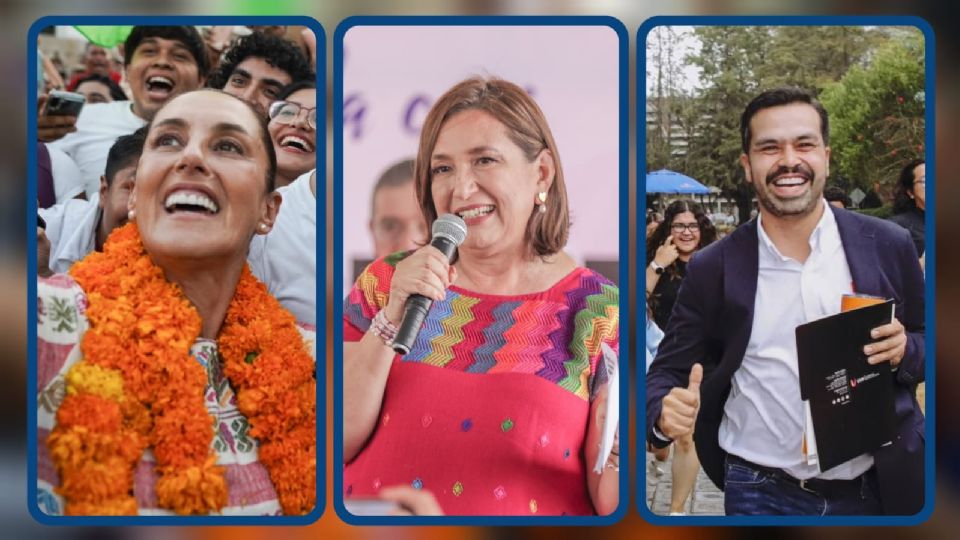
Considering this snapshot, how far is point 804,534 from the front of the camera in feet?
13.1

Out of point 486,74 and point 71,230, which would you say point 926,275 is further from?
point 71,230

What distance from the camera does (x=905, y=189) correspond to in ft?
12.9

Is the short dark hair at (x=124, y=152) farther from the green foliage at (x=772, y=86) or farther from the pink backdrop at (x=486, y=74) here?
the green foliage at (x=772, y=86)

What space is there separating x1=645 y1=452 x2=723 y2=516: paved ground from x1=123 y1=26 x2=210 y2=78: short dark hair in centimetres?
224

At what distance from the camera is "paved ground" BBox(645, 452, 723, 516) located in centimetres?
394

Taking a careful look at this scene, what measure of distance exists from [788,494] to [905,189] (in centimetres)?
123

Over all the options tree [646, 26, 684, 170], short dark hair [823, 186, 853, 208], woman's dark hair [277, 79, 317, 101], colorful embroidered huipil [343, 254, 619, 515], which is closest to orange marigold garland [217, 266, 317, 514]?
colorful embroidered huipil [343, 254, 619, 515]

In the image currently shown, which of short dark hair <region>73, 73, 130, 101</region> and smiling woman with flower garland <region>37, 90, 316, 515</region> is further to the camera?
short dark hair <region>73, 73, 130, 101</region>

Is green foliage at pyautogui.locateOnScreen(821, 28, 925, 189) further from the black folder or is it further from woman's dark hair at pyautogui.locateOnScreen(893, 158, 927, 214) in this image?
the black folder

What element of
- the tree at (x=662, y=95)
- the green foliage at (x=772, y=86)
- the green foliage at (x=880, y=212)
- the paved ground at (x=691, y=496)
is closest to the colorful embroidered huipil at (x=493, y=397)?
the paved ground at (x=691, y=496)

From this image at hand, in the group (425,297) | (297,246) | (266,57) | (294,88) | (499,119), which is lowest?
(425,297)

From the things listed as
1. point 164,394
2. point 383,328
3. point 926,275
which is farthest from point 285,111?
point 926,275

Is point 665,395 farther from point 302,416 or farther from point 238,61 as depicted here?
point 238,61

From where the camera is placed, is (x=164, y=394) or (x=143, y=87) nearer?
(x=164, y=394)
